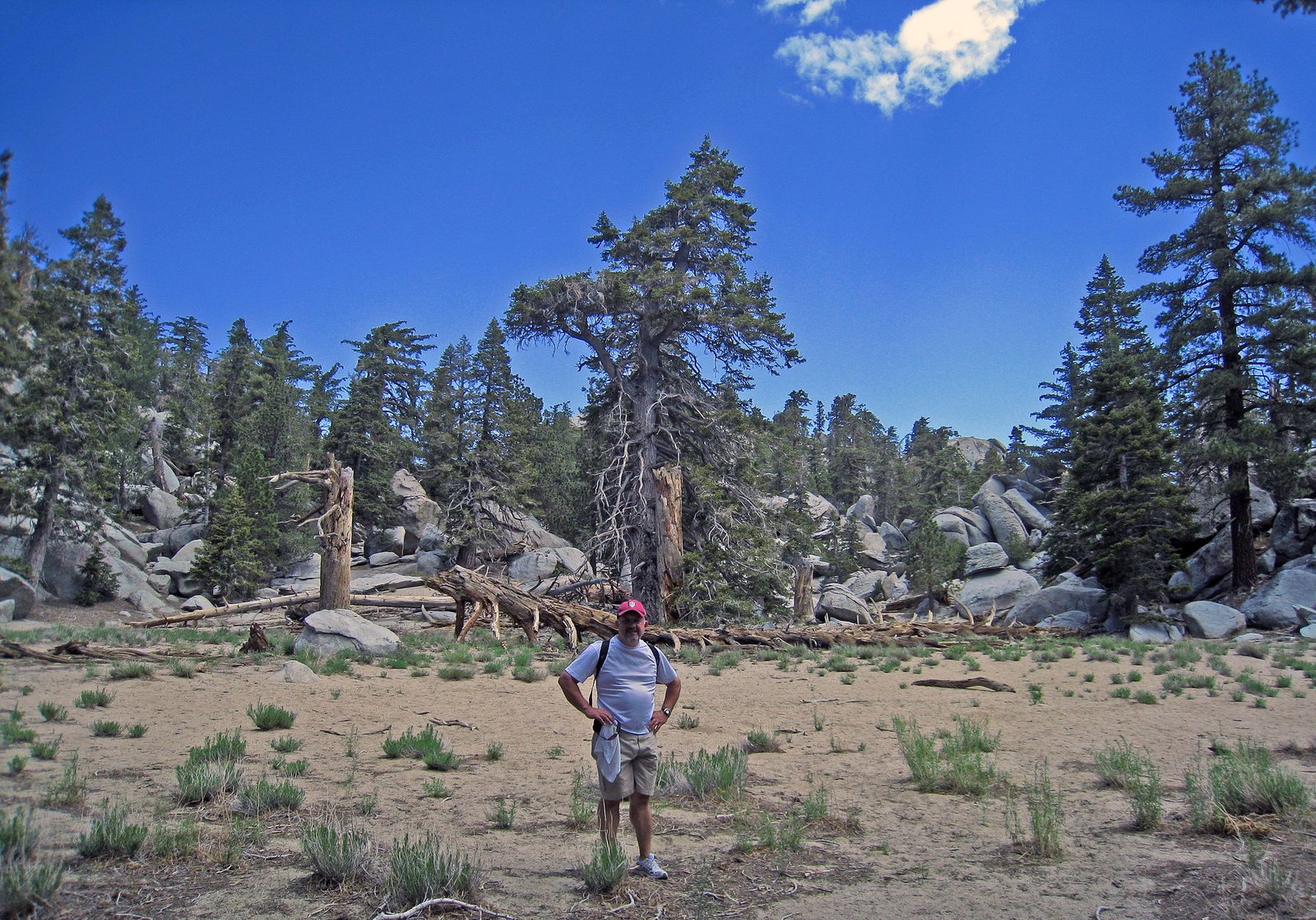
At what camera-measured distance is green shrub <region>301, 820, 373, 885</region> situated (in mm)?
4348

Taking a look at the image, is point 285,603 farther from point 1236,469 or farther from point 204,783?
point 1236,469

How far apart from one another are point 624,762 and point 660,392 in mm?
19769

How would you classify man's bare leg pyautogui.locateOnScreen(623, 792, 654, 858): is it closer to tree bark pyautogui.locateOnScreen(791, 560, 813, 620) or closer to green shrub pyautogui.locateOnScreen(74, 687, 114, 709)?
green shrub pyautogui.locateOnScreen(74, 687, 114, 709)

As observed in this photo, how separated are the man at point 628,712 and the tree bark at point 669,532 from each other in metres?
15.3

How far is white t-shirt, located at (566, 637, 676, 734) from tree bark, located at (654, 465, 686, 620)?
598 inches

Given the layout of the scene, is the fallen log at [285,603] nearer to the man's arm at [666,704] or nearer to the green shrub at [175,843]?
the green shrub at [175,843]

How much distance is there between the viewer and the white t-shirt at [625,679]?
4.82 m

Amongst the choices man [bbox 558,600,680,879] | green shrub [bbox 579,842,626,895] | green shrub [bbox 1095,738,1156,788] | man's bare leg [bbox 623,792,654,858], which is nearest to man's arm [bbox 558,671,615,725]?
man [bbox 558,600,680,879]

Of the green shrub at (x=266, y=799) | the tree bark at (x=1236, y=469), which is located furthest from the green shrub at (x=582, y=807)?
the tree bark at (x=1236, y=469)

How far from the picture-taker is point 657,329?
24.2 m

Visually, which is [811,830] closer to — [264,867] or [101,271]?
[264,867]

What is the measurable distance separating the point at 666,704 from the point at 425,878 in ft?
5.76

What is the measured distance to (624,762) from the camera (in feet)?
15.8

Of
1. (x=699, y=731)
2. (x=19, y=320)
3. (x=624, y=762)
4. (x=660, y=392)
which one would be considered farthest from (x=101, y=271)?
(x=624, y=762)
